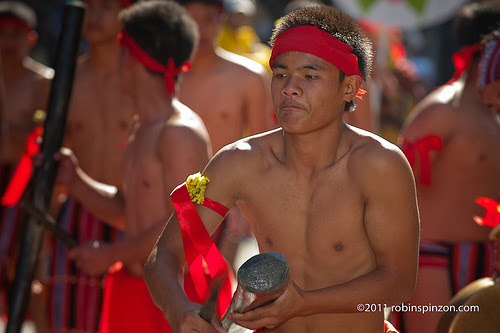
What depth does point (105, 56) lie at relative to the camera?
535 cm

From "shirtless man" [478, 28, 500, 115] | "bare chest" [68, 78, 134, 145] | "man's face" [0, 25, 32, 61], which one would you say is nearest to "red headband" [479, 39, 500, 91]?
"shirtless man" [478, 28, 500, 115]

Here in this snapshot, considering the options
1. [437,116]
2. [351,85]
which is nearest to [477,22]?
[437,116]

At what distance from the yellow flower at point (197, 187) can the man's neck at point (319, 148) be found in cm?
34

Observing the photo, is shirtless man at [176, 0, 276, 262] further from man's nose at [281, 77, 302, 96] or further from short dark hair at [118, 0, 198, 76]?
man's nose at [281, 77, 302, 96]

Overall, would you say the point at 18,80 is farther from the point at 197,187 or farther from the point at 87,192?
the point at 197,187

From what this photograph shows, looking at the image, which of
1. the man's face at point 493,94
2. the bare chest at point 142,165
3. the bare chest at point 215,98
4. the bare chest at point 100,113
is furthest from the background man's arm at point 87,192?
the man's face at point 493,94

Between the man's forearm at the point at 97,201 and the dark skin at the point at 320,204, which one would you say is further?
the man's forearm at the point at 97,201

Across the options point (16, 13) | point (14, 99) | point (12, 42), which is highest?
point (16, 13)

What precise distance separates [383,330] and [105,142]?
287cm

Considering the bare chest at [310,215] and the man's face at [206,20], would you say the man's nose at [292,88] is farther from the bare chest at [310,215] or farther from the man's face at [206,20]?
the man's face at [206,20]

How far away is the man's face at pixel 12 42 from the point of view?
5.87 metres

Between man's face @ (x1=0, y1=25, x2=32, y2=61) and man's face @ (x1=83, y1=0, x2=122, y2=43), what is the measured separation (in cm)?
95

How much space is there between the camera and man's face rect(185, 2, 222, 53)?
214 inches

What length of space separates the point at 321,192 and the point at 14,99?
3710 millimetres
